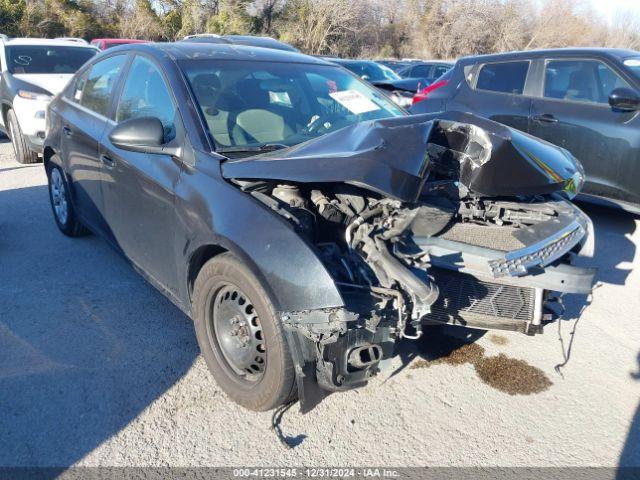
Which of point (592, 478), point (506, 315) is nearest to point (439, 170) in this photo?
point (506, 315)

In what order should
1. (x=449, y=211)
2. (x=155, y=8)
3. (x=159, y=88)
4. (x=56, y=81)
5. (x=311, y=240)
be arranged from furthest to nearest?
1. (x=155, y=8)
2. (x=56, y=81)
3. (x=159, y=88)
4. (x=449, y=211)
5. (x=311, y=240)

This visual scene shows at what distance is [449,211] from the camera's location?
2.84 meters

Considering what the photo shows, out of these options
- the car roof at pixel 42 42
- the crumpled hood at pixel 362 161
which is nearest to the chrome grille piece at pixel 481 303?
the crumpled hood at pixel 362 161

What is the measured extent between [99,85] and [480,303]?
3.35 m

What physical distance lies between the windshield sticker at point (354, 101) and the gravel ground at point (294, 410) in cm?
165

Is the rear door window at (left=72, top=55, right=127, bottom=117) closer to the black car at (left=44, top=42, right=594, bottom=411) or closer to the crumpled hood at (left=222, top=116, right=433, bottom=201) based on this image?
the black car at (left=44, top=42, right=594, bottom=411)

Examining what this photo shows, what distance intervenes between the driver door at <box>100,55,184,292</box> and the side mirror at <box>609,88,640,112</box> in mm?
4344

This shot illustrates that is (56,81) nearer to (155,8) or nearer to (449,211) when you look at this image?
(449,211)

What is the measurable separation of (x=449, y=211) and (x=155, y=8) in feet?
112

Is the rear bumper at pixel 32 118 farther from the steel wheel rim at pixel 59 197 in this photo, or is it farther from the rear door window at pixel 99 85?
the rear door window at pixel 99 85

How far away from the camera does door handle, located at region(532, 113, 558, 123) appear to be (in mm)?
5938

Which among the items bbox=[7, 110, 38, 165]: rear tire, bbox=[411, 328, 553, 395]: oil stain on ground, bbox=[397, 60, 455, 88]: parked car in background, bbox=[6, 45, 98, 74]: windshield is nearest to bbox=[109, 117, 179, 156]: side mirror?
bbox=[411, 328, 553, 395]: oil stain on ground

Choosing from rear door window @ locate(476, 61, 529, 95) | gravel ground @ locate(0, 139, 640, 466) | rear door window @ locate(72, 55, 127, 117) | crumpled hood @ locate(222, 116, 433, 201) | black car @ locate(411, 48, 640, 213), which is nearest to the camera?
crumpled hood @ locate(222, 116, 433, 201)

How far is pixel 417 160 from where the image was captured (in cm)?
256
